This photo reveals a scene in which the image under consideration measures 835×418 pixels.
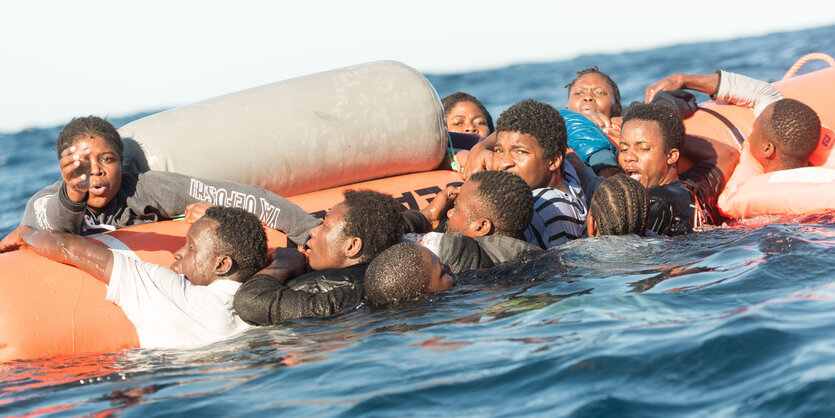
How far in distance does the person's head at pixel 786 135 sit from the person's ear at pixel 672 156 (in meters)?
0.68

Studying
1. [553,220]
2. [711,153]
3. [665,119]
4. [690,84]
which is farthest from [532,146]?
[690,84]

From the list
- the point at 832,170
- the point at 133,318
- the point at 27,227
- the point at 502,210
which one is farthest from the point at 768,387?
the point at 27,227

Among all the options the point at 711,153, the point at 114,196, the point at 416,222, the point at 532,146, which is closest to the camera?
the point at 114,196

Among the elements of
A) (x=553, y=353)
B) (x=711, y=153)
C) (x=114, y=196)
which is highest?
(x=114, y=196)

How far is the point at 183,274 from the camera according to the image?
14.8 feet

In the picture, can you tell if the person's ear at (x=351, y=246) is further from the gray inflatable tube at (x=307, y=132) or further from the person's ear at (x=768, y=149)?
the person's ear at (x=768, y=149)

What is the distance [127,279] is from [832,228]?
13.6 ft

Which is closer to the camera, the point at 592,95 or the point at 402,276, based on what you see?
the point at 402,276

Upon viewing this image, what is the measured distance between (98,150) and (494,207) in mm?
2293

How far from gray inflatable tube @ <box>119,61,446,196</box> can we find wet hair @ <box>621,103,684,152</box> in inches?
56.3

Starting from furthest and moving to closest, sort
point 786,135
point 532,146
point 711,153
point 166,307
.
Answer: point 711,153 → point 786,135 → point 532,146 → point 166,307

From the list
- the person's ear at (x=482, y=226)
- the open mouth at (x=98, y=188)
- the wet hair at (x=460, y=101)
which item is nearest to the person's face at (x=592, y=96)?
the wet hair at (x=460, y=101)

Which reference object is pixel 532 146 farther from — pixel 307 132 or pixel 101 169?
pixel 101 169

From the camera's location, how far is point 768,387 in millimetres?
2904
